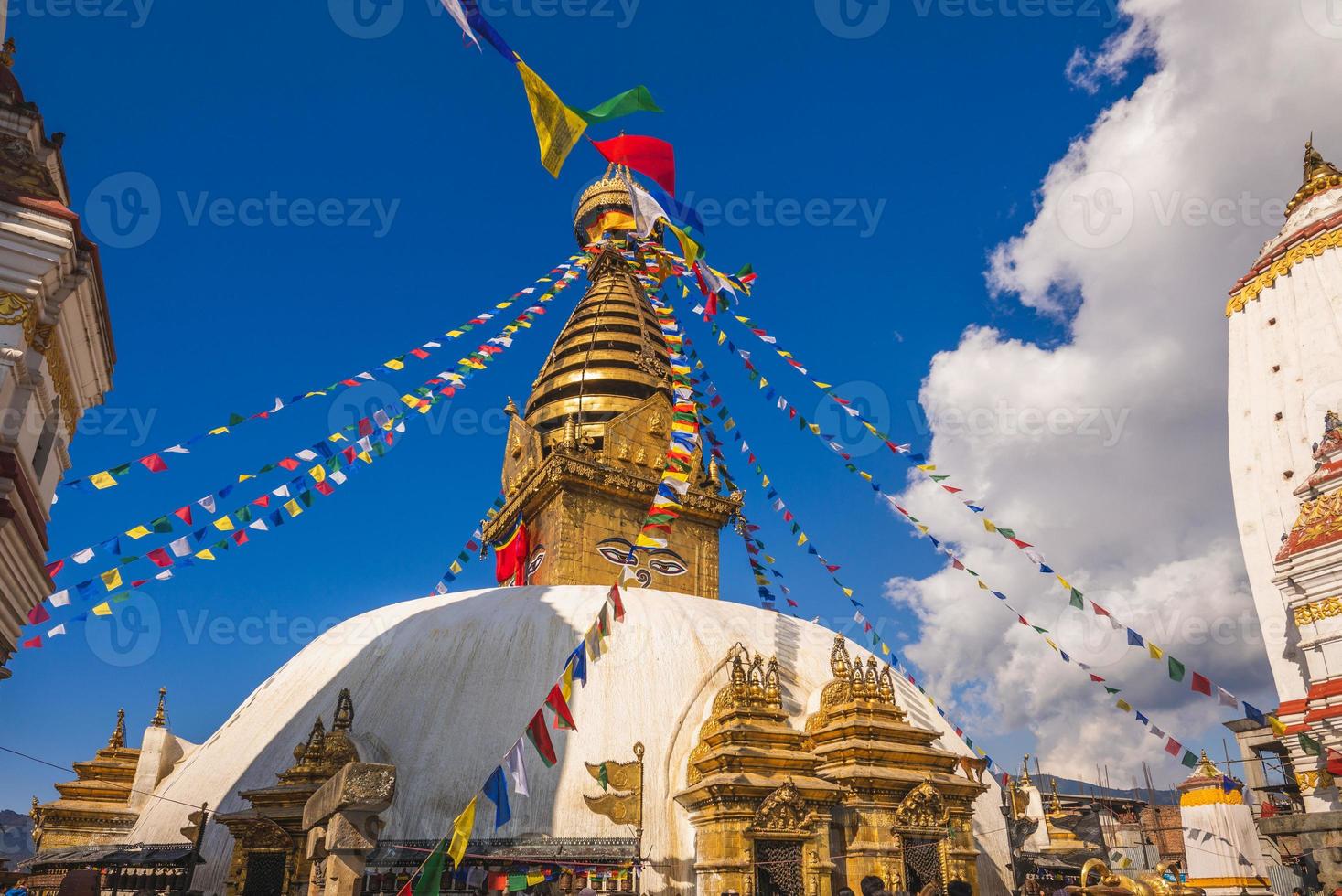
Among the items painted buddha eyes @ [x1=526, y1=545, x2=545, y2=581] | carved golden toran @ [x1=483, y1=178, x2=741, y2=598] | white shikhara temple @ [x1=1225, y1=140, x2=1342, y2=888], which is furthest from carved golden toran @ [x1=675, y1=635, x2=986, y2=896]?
painted buddha eyes @ [x1=526, y1=545, x2=545, y2=581]

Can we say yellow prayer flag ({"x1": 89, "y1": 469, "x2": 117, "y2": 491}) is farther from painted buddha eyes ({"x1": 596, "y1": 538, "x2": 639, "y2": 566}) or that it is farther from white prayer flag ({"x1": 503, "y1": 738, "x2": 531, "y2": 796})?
painted buddha eyes ({"x1": 596, "y1": 538, "x2": 639, "y2": 566})

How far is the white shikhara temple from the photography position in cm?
1459

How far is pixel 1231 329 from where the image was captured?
23.4 metres

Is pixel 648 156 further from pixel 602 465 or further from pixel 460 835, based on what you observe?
pixel 602 465

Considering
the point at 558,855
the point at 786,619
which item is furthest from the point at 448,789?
the point at 786,619

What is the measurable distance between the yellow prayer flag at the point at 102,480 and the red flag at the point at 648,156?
6.77 m

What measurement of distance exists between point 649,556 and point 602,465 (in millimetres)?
2326

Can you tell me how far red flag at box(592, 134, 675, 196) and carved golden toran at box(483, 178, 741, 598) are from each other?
29.5 ft

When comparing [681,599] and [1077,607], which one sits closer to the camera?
[1077,607]

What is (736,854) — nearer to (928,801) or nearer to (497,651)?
(928,801)

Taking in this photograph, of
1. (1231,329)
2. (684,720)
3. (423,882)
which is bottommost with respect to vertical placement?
(423,882)

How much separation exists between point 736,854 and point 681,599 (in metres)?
5.35

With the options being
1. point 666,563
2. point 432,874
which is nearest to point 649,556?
point 666,563

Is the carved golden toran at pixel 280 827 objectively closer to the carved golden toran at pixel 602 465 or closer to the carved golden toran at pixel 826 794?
the carved golden toran at pixel 826 794
